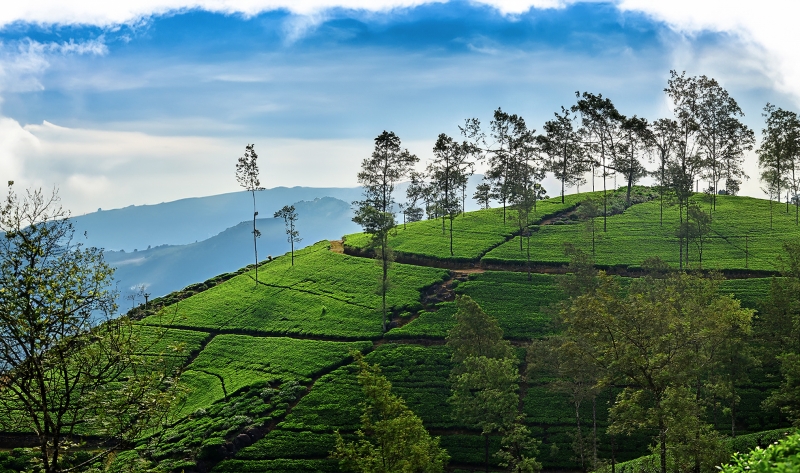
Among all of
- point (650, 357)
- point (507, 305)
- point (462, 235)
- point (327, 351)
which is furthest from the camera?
point (462, 235)

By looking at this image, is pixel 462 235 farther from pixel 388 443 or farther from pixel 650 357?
pixel 388 443

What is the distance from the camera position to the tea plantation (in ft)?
174

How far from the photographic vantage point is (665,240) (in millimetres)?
95812

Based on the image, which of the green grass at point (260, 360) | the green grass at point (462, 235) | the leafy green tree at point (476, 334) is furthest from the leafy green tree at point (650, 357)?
the green grass at point (462, 235)

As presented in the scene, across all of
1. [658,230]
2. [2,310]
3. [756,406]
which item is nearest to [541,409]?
[756,406]

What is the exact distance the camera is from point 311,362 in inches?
2648

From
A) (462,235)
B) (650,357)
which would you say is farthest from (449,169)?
(650,357)

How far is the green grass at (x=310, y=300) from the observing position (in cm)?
7638

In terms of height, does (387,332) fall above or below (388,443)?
above

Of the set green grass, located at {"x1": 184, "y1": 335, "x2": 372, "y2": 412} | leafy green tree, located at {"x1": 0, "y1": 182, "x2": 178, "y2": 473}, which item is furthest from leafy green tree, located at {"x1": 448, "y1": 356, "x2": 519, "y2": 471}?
leafy green tree, located at {"x1": 0, "y1": 182, "x2": 178, "y2": 473}

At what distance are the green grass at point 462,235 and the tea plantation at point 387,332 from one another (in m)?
0.40

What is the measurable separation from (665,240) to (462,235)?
31.8m

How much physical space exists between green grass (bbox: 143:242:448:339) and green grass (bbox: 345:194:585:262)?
22.0 ft

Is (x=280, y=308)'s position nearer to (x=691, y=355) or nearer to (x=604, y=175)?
(x=691, y=355)
